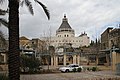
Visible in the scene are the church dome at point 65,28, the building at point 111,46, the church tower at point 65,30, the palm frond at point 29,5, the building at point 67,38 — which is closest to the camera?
the palm frond at point 29,5

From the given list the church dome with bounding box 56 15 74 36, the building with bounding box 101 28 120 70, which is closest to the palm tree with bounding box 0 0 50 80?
the building with bounding box 101 28 120 70

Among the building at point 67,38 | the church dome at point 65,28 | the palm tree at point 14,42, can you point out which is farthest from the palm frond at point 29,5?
the church dome at point 65,28

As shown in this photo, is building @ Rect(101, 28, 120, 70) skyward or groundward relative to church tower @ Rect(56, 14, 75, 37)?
groundward

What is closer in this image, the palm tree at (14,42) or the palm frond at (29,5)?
the palm tree at (14,42)

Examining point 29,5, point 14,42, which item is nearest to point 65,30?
point 29,5

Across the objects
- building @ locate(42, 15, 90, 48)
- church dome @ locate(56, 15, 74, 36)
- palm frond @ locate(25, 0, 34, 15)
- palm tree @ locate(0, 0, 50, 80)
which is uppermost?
church dome @ locate(56, 15, 74, 36)

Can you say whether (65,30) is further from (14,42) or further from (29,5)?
(14,42)

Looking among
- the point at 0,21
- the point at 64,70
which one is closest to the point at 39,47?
the point at 64,70

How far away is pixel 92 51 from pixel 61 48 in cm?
1701

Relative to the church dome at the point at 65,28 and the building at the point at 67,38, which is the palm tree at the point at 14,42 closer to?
the building at the point at 67,38

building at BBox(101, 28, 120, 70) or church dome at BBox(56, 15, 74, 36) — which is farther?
church dome at BBox(56, 15, 74, 36)

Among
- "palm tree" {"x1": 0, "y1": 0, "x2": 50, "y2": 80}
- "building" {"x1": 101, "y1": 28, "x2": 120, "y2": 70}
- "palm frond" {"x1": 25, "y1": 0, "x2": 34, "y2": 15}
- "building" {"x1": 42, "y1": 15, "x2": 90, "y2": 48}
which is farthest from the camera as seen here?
"building" {"x1": 42, "y1": 15, "x2": 90, "y2": 48}

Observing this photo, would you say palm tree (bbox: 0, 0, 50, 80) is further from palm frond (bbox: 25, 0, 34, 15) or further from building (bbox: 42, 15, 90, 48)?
building (bbox: 42, 15, 90, 48)

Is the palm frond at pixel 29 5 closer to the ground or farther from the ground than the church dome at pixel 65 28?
closer to the ground
